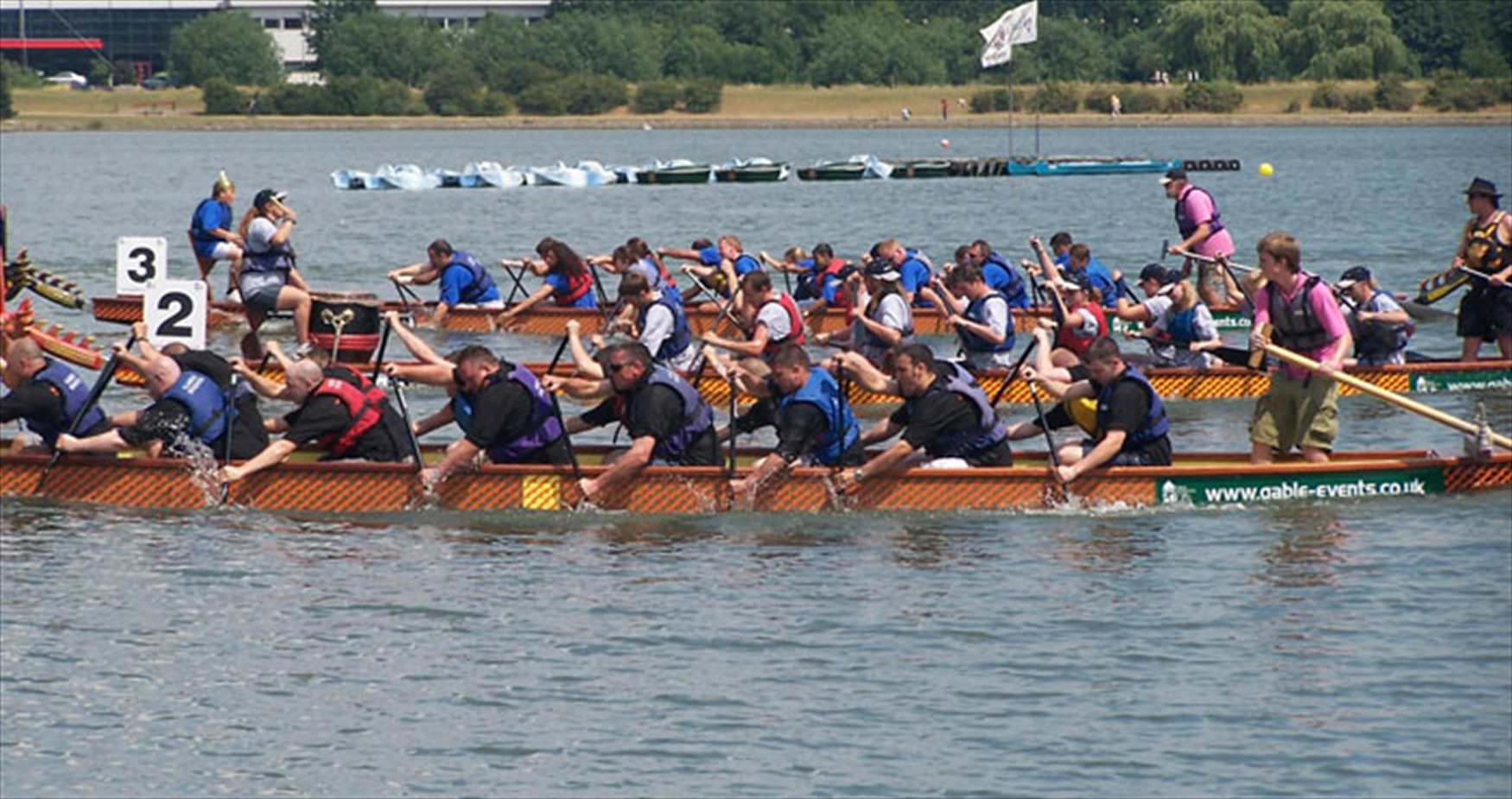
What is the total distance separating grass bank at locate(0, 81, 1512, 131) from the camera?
412ft

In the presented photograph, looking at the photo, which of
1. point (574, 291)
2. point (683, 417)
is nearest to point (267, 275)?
point (574, 291)

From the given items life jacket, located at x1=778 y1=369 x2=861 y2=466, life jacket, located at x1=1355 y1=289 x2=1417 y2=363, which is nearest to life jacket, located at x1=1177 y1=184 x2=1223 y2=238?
life jacket, located at x1=1355 y1=289 x2=1417 y2=363

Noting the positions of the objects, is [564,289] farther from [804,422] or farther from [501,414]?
[804,422]

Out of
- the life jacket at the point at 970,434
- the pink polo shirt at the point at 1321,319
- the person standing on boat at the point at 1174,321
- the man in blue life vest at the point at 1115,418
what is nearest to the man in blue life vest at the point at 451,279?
the person standing on boat at the point at 1174,321

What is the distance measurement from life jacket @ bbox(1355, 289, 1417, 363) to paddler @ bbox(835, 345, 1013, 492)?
799cm

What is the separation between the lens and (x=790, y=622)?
18469 millimetres

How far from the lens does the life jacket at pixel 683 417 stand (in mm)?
21188

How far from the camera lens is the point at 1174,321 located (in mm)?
27922

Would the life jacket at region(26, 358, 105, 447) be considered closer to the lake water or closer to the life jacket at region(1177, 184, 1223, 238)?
the lake water

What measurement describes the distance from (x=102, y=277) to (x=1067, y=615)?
32678 mm

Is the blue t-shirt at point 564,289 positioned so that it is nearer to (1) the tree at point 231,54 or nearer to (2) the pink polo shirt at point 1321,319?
(2) the pink polo shirt at point 1321,319

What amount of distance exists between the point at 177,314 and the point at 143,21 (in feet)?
488

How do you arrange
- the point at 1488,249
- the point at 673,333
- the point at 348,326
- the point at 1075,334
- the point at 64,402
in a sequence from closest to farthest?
the point at 64,402
the point at 1075,334
the point at 673,333
the point at 1488,249
the point at 348,326

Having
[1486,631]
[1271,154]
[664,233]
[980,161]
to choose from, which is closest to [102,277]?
[664,233]
